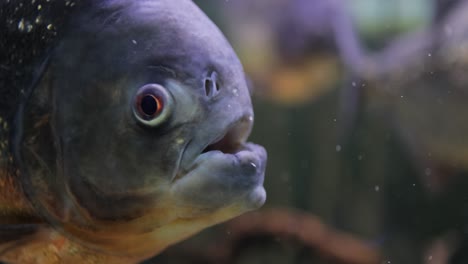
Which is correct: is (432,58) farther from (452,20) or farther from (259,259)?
(259,259)

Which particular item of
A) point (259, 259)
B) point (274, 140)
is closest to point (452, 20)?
point (259, 259)

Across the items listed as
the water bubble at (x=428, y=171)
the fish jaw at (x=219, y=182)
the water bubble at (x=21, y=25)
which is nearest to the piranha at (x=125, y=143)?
the fish jaw at (x=219, y=182)

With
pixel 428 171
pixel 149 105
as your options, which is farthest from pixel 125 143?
pixel 428 171

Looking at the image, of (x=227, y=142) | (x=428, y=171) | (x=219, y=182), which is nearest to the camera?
(x=219, y=182)

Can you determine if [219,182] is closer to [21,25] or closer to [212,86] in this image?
[212,86]

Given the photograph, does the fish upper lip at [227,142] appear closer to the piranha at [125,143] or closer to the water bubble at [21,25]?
the piranha at [125,143]

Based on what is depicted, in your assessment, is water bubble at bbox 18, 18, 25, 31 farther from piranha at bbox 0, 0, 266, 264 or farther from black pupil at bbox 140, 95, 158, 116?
black pupil at bbox 140, 95, 158, 116
